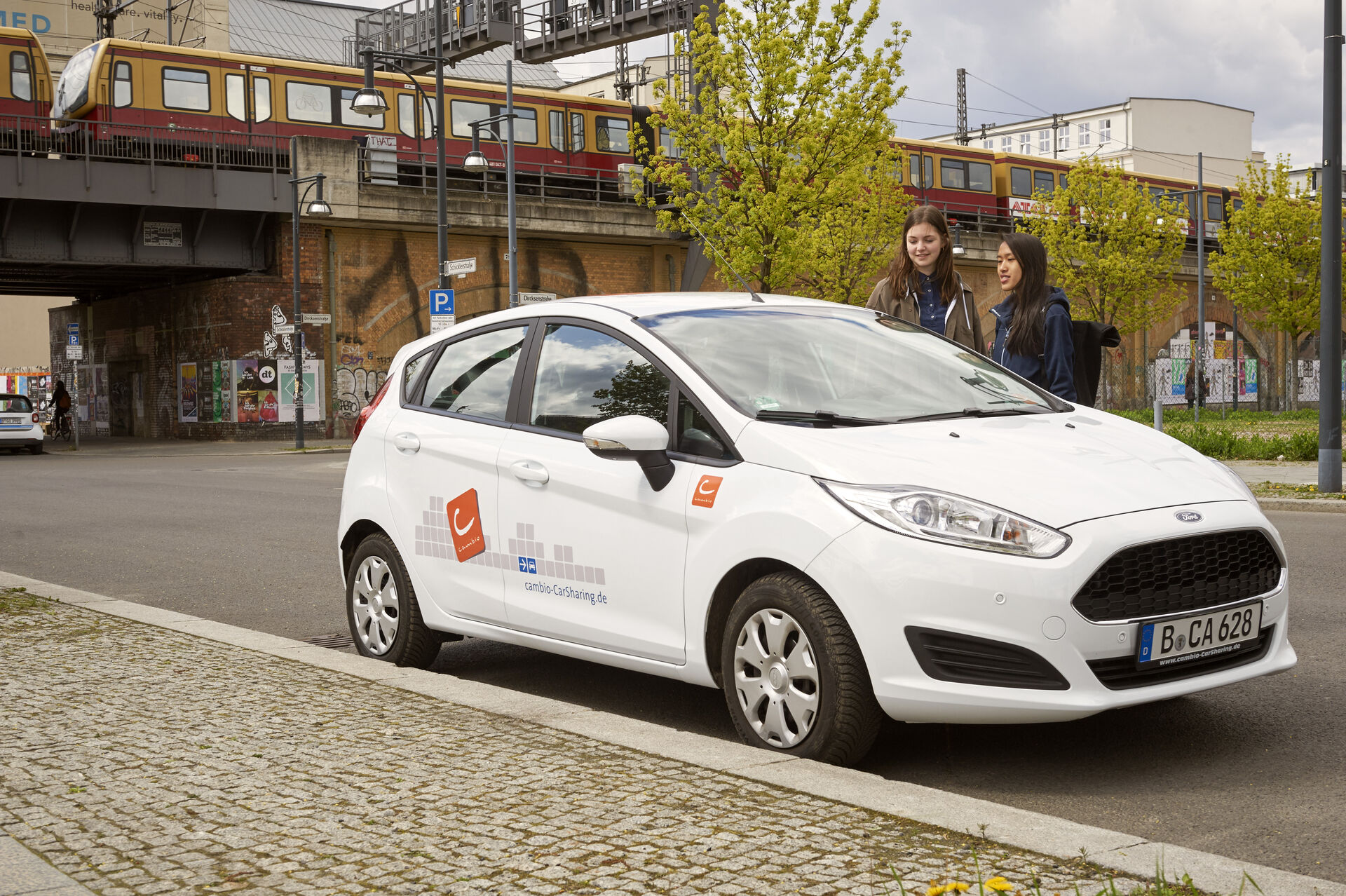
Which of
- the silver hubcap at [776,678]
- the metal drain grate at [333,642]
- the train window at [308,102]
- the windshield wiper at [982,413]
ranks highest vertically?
the train window at [308,102]

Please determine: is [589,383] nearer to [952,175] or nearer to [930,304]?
[930,304]

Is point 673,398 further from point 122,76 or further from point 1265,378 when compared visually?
point 1265,378

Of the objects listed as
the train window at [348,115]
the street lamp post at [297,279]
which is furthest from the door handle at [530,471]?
the train window at [348,115]

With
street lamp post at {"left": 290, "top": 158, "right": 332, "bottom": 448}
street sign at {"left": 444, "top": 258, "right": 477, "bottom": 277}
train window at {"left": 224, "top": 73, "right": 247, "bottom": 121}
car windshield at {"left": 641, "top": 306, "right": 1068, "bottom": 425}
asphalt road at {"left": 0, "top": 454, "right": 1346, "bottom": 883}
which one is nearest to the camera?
asphalt road at {"left": 0, "top": 454, "right": 1346, "bottom": 883}

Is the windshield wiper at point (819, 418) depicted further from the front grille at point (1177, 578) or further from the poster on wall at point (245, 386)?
the poster on wall at point (245, 386)

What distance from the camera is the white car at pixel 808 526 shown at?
4.31 metres

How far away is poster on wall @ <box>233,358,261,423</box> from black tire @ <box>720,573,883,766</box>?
36062 millimetres

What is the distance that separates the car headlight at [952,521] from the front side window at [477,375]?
1.99m

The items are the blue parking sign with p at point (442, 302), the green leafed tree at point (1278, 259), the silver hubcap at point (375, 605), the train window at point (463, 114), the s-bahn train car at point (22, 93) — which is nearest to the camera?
the silver hubcap at point (375, 605)

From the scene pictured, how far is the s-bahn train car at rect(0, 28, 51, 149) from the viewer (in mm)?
32531

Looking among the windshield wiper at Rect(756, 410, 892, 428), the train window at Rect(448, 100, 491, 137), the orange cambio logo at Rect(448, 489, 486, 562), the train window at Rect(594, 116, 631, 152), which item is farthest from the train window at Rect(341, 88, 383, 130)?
the windshield wiper at Rect(756, 410, 892, 428)

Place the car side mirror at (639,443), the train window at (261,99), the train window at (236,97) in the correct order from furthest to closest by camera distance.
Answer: the train window at (261,99) < the train window at (236,97) < the car side mirror at (639,443)

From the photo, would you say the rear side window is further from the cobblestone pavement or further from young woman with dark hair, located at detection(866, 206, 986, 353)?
the cobblestone pavement

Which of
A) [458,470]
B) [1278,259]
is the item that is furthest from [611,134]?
[458,470]
